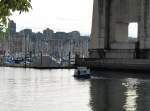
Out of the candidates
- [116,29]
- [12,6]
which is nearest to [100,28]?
[116,29]

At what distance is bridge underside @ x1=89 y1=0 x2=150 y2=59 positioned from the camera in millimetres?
96062

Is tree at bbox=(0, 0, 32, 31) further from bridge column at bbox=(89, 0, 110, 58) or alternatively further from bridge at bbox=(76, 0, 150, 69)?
bridge column at bbox=(89, 0, 110, 58)

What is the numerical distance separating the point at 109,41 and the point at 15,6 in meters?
97.5

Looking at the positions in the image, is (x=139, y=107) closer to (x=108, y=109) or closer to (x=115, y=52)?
(x=108, y=109)

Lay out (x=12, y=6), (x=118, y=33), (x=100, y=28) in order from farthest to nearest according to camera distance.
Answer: (x=100, y=28)
(x=118, y=33)
(x=12, y=6)

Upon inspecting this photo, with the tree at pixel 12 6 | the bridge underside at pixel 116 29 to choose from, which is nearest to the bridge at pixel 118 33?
the bridge underside at pixel 116 29

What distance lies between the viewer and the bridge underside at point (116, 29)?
9606 cm

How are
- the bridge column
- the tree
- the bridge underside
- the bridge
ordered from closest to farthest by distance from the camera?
the tree, the bridge, the bridge underside, the bridge column

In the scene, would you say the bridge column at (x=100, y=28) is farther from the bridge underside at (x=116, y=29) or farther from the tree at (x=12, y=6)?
the tree at (x=12, y=6)

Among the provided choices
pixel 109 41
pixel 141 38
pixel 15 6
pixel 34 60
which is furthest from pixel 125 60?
pixel 15 6

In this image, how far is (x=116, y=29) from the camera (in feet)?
341

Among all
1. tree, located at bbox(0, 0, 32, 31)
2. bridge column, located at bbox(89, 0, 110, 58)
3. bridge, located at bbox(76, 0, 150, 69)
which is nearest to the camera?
tree, located at bbox(0, 0, 32, 31)

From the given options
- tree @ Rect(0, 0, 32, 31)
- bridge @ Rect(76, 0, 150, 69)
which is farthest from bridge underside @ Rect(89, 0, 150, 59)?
tree @ Rect(0, 0, 32, 31)

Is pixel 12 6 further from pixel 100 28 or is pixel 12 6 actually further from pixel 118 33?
pixel 100 28
